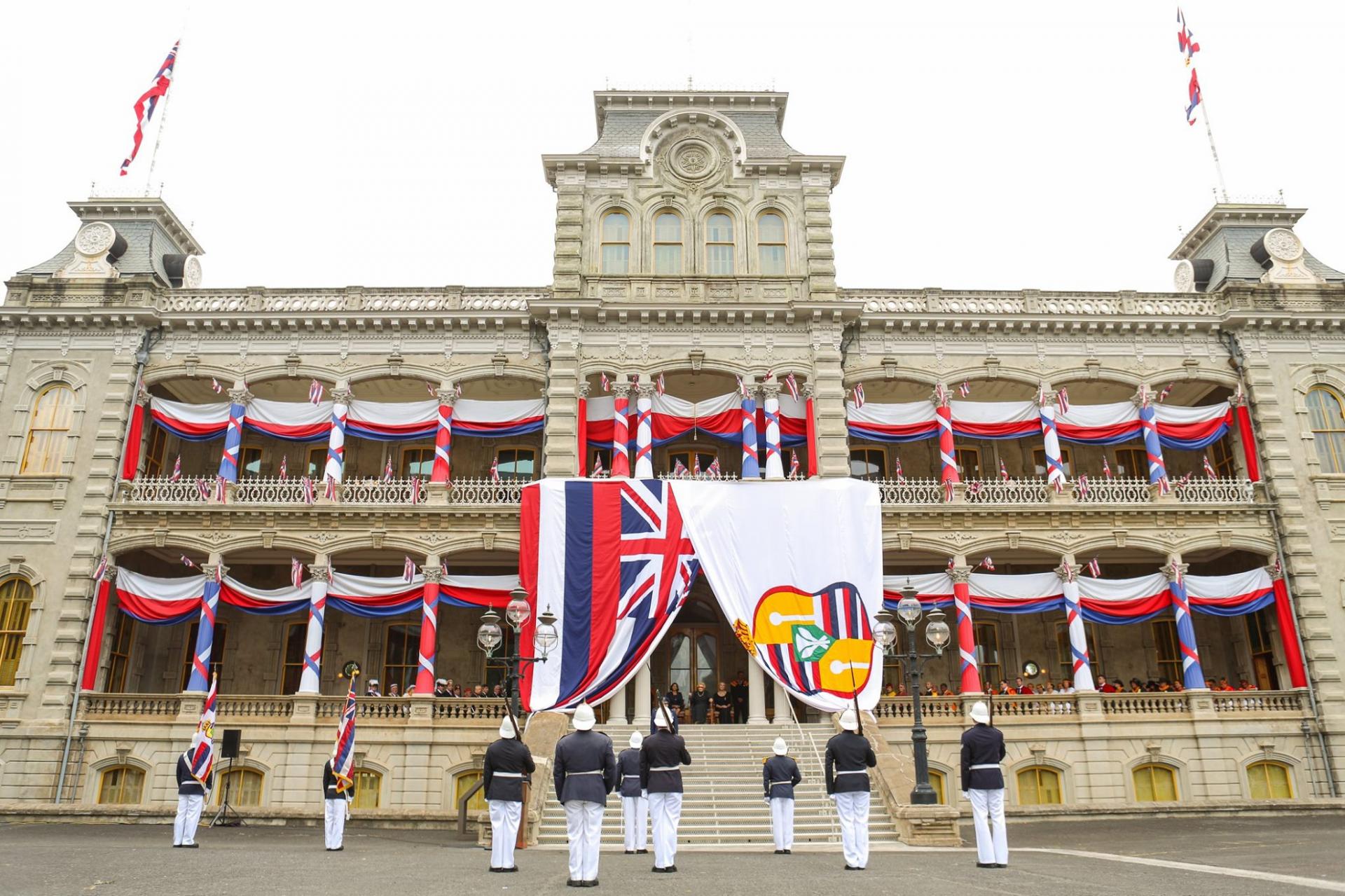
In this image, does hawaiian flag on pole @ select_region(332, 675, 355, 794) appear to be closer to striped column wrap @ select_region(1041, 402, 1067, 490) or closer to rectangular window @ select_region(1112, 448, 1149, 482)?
striped column wrap @ select_region(1041, 402, 1067, 490)

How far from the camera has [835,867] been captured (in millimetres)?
12500

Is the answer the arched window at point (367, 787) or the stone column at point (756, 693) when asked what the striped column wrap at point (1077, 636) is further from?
the arched window at point (367, 787)

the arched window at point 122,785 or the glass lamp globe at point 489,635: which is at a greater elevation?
the glass lamp globe at point 489,635

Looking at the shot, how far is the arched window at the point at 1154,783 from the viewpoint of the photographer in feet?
76.3

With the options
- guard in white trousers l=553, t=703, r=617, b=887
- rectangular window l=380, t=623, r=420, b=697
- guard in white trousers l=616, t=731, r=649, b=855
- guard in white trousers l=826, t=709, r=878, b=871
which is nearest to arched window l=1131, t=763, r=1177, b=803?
guard in white trousers l=826, t=709, r=878, b=871

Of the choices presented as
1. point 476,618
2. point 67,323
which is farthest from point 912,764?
point 67,323

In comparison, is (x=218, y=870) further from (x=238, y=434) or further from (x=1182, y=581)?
(x=1182, y=581)

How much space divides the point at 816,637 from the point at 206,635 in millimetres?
15340

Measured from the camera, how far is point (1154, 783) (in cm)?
2338

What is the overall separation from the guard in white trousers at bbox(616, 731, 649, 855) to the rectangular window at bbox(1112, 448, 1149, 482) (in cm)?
1966

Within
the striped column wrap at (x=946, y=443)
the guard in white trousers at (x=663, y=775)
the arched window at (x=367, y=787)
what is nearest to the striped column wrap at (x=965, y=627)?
the striped column wrap at (x=946, y=443)

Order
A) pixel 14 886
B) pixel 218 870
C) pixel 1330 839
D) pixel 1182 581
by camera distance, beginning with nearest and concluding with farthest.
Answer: pixel 14 886 → pixel 218 870 → pixel 1330 839 → pixel 1182 581

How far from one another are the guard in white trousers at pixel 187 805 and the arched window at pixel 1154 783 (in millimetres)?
20656

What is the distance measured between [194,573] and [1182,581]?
27.2 meters
